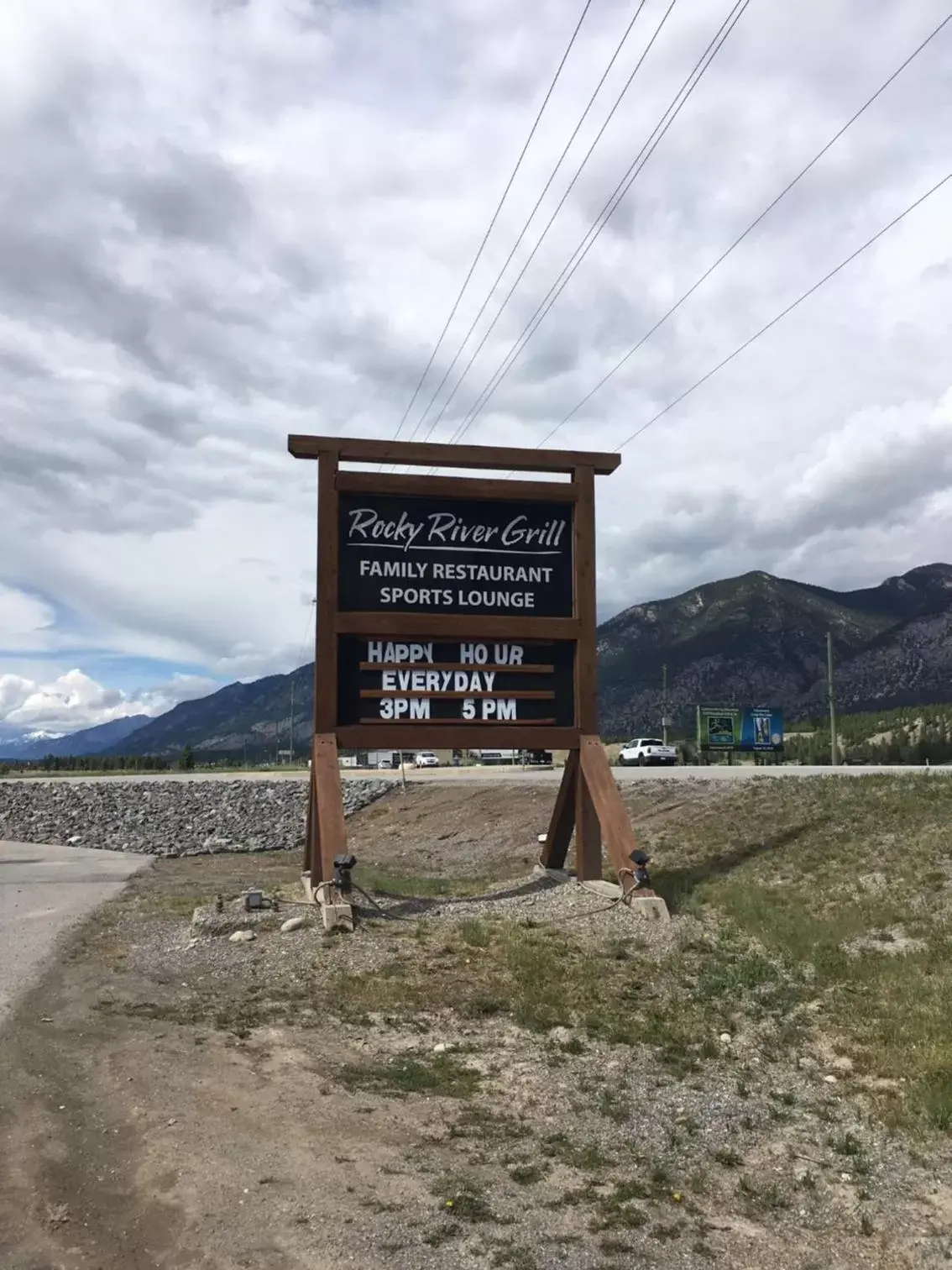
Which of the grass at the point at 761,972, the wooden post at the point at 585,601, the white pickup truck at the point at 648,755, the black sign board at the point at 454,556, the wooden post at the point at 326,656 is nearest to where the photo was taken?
the grass at the point at 761,972

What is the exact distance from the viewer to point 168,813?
1644 inches

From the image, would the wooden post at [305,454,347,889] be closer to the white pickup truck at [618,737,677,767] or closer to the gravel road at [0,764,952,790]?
the gravel road at [0,764,952,790]

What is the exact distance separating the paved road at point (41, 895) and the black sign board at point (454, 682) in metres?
4.99

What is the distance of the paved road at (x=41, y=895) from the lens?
11133 millimetres

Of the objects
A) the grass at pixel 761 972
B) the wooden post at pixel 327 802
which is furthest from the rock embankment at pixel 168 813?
the grass at pixel 761 972

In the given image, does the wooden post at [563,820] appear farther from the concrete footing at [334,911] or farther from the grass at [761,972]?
the concrete footing at [334,911]

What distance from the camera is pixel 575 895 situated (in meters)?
12.9

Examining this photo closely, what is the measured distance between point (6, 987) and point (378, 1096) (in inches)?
203

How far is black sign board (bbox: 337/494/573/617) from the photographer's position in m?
14.3

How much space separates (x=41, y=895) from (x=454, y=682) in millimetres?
10035

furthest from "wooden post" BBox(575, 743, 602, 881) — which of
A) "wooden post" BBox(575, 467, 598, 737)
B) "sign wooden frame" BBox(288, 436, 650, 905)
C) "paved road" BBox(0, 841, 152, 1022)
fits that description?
"paved road" BBox(0, 841, 152, 1022)

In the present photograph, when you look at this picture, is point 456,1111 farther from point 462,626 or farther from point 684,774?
point 684,774

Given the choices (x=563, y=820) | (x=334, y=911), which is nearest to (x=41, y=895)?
(x=334, y=911)

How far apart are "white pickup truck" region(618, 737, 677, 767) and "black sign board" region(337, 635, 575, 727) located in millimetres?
40406
